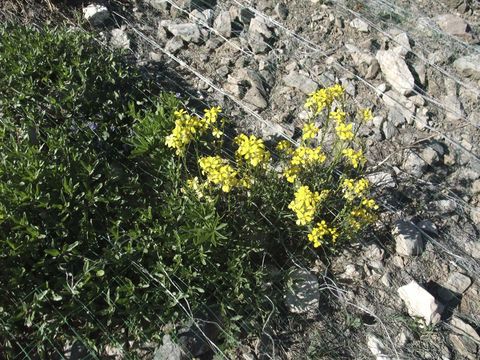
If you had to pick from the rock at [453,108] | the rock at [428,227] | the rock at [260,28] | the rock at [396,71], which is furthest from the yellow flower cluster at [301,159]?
the rock at [260,28]

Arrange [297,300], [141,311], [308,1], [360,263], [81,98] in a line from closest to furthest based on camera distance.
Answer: [141,311] < [297,300] < [360,263] < [81,98] < [308,1]

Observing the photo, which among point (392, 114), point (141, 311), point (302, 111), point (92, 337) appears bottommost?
point (92, 337)

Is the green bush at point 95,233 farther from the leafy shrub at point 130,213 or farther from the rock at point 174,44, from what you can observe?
the rock at point 174,44

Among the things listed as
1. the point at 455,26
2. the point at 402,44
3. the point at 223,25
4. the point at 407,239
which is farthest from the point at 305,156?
the point at 455,26

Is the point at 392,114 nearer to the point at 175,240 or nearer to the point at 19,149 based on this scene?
the point at 175,240

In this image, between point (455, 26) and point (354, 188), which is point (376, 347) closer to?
point (354, 188)

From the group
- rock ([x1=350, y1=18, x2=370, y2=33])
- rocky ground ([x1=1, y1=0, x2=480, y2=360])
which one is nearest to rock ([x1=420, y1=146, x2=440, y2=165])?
rocky ground ([x1=1, y1=0, x2=480, y2=360])

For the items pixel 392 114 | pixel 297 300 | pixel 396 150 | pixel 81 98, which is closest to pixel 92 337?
pixel 297 300

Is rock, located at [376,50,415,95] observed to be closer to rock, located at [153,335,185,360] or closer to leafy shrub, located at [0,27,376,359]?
leafy shrub, located at [0,27,376,359]

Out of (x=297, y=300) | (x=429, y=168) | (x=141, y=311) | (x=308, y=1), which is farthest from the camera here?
(x=308, y=1)

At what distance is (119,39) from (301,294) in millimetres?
3593

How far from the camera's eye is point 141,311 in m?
3.43

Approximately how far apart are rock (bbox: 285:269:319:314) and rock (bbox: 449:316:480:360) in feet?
3.78

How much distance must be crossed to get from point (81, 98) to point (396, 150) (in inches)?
129
